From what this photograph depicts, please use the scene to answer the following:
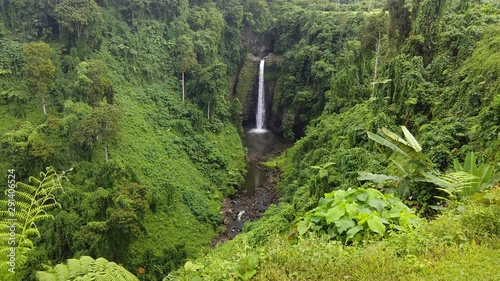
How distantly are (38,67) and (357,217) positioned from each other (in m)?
19.6

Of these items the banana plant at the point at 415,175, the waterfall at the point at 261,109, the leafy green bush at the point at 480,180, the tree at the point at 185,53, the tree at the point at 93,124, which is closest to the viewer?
the leafy green bush at the point at 480,180

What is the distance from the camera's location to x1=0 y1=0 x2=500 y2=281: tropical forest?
184 inches

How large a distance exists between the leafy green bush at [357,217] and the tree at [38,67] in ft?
61.7

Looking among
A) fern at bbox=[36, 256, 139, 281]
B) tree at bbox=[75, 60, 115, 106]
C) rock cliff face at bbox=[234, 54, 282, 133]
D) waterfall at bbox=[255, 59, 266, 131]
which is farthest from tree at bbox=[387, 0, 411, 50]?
waterfall at bbox=[255, 59, 266, 131]

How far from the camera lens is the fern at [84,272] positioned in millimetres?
4227

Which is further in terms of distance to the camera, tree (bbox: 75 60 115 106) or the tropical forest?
tree (bbox: 75 60 115 106)

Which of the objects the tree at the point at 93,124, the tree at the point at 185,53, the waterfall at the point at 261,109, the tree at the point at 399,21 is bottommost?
the waterfall at the point at 261,109

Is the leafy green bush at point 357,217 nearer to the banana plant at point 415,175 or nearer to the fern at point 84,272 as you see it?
the banana plant at point 415,175

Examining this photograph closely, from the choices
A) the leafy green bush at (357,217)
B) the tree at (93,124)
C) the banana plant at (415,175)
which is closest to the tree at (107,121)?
the tree at (93,124)

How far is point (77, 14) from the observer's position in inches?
886

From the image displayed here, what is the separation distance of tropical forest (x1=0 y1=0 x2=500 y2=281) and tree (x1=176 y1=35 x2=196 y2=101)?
153 millimetres

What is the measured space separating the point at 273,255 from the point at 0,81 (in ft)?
73.8

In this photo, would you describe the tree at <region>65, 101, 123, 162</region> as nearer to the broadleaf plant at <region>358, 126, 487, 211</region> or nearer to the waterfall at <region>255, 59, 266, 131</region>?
the broadleaf plant at <region>358, 126, 487, 211</region>

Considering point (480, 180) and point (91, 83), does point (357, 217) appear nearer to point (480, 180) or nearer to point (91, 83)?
point (480, 180)
